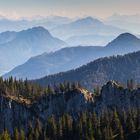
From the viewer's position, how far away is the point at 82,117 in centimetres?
19600

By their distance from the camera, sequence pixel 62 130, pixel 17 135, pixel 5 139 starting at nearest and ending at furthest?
pixel 5 139
pixel 17 135
pixel 62 130

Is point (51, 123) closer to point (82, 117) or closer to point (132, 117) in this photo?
point (82, 117)

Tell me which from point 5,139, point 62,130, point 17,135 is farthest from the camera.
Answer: point 62,130

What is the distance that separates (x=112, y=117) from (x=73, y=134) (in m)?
18.3

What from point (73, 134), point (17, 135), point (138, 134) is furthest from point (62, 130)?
point (138, 134)

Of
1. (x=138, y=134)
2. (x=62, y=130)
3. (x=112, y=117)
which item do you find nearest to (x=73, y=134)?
(x=62, y=130)

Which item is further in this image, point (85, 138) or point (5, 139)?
point (85, 138)

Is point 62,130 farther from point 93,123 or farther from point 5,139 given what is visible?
point 5,139

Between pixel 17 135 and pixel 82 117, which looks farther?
pixel 82 117

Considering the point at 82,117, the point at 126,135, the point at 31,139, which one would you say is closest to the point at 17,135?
the point at 31,139

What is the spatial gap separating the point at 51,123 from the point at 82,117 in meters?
13.9

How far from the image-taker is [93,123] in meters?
191

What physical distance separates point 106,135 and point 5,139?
127 feet

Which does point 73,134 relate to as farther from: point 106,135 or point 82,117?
point 106,135
